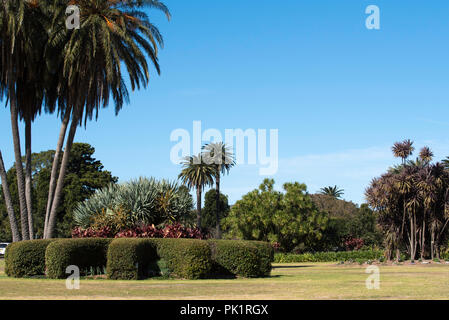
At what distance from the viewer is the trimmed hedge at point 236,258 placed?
23625 millimetres

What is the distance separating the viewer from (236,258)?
23.7 metres

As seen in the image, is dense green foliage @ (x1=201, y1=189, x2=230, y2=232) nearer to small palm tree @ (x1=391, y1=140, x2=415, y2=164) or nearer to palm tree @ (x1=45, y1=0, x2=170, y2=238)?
small palm tree @ (x1=391, y1=140, x2=415, y2=164)

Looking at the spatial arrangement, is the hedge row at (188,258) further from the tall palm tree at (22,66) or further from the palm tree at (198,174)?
Result: the palm tree at (198,174)

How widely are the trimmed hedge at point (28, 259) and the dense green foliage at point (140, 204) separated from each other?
4.33 metres

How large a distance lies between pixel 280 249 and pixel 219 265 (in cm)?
3182

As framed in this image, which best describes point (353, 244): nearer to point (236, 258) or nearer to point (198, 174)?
point (198, 174)

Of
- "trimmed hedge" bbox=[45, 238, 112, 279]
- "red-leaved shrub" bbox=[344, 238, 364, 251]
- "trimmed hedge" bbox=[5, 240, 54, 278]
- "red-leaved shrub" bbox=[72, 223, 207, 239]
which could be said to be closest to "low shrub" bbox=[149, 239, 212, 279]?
"trimmed hedge" bbox=[45, 238, 112, 279]

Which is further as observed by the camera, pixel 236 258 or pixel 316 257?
pixel 316 257

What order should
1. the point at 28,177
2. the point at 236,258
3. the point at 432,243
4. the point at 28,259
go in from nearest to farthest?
the point at 28,259 < the point at 236,258 < the point at 28,177 < the point at 432,243

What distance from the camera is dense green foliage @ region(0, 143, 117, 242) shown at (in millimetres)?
74938

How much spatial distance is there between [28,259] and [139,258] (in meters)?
4.91

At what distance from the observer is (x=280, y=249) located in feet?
180

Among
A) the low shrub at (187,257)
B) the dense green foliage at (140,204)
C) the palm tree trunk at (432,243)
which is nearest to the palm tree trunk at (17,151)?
the dense green foliage at (140,204)

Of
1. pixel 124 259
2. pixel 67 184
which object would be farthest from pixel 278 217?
pixel 67 184
